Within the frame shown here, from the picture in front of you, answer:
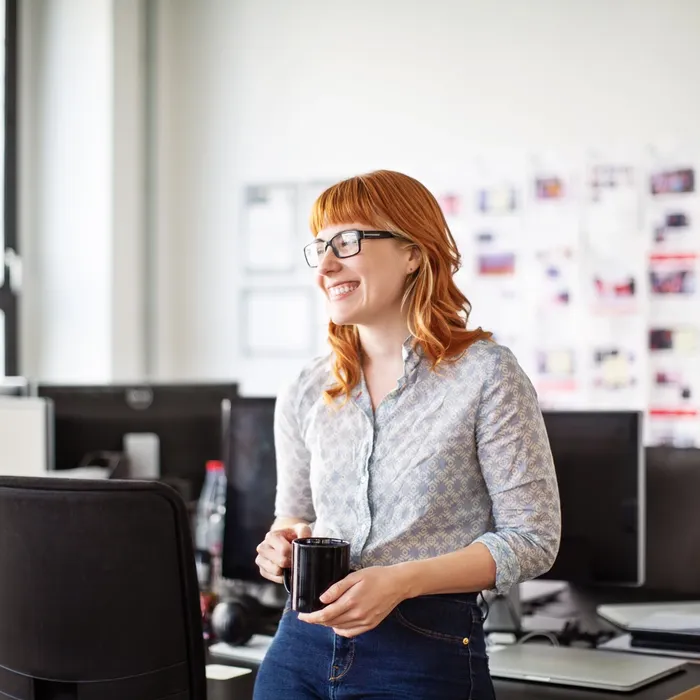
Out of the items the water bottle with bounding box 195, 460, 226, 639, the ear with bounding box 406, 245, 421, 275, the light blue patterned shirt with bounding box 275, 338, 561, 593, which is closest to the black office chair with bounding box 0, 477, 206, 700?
the light blue patterned shirt with bounding box 275, 338, 561, 593

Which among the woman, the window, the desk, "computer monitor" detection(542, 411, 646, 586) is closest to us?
the woman

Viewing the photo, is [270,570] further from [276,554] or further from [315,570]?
[315,570]

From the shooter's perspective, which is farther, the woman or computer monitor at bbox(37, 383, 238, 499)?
computer monitor at bbox(37, 383, 238, 499)

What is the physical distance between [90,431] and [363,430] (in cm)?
124

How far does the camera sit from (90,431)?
250 centimetres

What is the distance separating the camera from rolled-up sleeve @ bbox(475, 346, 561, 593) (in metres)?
1.31

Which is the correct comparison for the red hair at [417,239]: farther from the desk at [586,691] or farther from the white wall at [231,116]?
the white wall at [231,116]

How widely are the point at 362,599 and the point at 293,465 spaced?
38 cm

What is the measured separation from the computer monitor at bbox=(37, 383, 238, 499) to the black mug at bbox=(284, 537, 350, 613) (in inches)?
49.8

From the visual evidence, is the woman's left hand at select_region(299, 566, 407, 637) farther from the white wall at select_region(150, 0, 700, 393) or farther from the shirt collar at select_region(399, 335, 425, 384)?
the white wall at select_region(150, 0, 700, 393)

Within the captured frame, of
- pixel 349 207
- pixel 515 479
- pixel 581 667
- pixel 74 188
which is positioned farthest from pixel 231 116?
pixel 515 479

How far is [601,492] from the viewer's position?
1.88 metres

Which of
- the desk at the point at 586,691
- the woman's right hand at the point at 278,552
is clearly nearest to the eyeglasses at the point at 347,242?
the woman's right hand at the point at 278,552

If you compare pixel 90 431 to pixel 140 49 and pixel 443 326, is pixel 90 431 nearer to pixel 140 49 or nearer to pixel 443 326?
pixel 443 326
